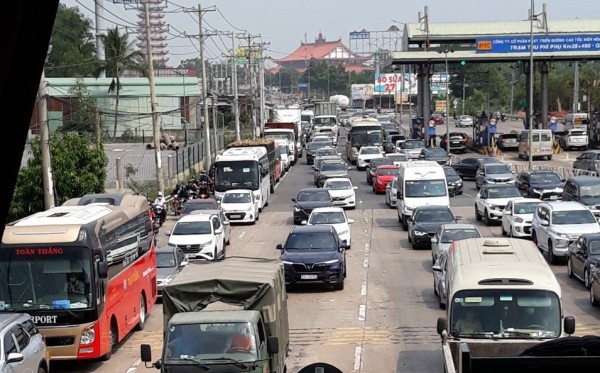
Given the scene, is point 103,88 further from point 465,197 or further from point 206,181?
point 465,197

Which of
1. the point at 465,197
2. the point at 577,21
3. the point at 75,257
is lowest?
the point at 465,197

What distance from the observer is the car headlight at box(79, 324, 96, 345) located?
17.8 metres

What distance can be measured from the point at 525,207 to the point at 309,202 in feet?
33.1

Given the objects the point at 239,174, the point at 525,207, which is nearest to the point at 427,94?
the point at 239,174

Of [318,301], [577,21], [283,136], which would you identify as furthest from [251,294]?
[577,21]

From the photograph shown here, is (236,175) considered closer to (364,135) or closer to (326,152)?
(326,152)

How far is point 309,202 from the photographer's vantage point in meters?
41.6

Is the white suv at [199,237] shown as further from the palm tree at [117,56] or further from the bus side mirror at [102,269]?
the palm tree at [117,56]

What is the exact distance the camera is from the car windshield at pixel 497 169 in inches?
2045

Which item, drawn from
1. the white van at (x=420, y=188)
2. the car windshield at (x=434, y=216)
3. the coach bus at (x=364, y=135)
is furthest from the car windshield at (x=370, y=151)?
the car windshield at (x=434, y=216)

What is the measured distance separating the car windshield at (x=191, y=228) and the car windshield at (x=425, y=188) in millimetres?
9751

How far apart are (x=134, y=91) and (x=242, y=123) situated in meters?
21.5

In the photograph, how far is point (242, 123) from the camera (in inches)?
4791

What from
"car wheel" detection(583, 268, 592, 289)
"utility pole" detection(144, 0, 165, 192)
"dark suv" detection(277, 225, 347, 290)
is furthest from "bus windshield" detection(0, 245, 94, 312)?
"utility pole" detection(144, 0, 165, 192)
